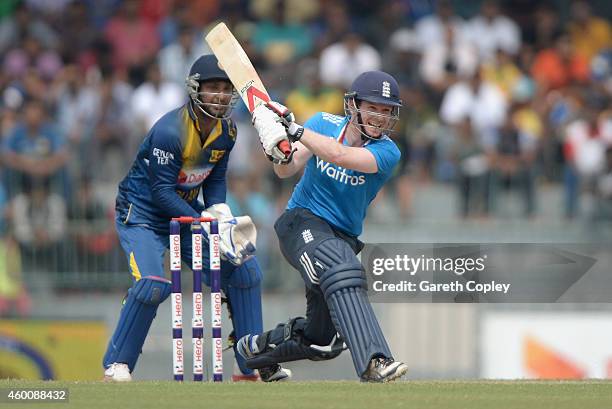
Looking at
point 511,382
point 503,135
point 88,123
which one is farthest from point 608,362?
point 88,123

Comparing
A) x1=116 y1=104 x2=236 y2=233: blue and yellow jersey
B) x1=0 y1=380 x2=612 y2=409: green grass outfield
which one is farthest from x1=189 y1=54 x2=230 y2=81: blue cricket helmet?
x1=0 y1=380 x2=612 y2=409: green grass outfield

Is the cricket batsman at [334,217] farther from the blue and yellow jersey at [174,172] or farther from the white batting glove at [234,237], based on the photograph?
the blue and yellow jersey at [174,172]

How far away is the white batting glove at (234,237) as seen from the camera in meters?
8.79

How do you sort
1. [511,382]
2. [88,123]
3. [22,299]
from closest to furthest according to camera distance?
[511,382] < [22,299] < [88,123]

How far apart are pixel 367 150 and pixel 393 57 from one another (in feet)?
26.1

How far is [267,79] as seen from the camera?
15.3m

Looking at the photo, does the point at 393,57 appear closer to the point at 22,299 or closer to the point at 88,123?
the point at 88,123

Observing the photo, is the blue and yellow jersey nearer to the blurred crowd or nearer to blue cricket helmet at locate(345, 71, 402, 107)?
blue cricket helmet at locate(345, 71, 402, 107)

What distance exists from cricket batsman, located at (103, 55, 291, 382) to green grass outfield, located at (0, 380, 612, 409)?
968mm

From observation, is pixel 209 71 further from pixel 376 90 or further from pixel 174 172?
pixel 376 90

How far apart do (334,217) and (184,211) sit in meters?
1.10

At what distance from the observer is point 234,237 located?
348 inches

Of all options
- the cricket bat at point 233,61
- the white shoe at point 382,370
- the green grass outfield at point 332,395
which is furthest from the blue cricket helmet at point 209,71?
the white shoe at point 382,370

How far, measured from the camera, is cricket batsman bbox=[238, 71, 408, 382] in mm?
7840
